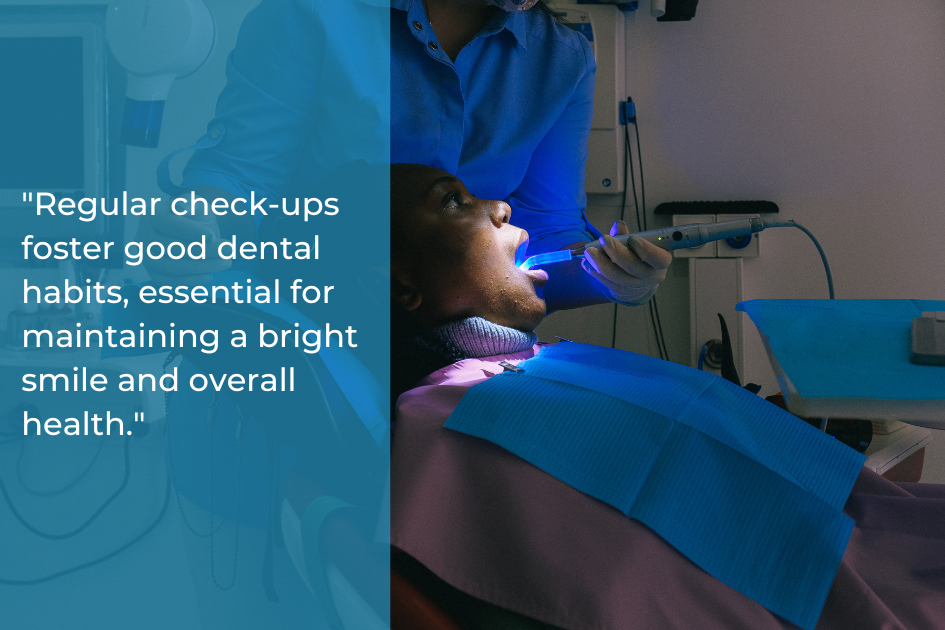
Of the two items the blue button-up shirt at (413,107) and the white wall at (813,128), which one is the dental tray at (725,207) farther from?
the blue button-up shirt at (413,107)

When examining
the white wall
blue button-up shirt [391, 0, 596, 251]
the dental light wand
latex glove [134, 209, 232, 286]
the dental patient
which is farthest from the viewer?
the white wall

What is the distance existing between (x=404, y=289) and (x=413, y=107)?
360 mm

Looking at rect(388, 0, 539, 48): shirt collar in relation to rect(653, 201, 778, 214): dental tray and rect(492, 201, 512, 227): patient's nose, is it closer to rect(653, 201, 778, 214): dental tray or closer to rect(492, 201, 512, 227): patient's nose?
rect(492, 201, 512, 227): patient's nose

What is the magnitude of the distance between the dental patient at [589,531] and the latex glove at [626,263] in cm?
21

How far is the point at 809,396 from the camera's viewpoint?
82 centimetres

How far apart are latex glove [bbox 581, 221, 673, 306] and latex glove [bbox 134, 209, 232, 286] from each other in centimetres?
63

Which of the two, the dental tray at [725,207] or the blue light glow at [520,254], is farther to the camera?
the dental tray at [725,207]

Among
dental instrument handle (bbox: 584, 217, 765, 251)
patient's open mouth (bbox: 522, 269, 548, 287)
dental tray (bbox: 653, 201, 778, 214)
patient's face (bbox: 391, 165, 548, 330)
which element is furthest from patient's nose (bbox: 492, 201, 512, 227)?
dental tray (bbox: 653, 201, 778, 214)

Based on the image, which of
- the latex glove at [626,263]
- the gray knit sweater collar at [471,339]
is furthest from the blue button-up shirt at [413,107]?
the gray knit sweater collar at [471,339]

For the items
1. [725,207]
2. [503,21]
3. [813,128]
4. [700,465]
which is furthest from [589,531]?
[813,128]

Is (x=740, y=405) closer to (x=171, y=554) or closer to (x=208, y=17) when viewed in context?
(x=208, y=17)

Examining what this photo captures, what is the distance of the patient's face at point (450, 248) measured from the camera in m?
1.16

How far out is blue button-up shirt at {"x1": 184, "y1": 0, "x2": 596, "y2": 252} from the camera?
115 cm

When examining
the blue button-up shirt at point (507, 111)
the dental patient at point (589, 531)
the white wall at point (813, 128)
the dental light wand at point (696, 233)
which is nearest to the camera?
the dental patient at point (589, 531)
